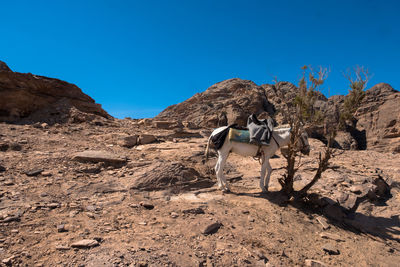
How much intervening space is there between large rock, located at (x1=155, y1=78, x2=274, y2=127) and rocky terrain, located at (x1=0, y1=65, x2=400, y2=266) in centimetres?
1311

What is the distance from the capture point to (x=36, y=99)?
13945 millimetres

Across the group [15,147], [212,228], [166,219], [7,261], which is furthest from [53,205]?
[15,147]

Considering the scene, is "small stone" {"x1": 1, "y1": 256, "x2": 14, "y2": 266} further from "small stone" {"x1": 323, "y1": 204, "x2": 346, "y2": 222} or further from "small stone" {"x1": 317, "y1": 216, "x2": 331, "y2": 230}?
"small stone" {"x1": 323, "y1": 204, "x2": 346, "y2": 222}

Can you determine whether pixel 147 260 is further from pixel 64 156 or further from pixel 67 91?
pixel 67 91

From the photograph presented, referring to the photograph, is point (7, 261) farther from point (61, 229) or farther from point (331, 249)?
point (331, 249)

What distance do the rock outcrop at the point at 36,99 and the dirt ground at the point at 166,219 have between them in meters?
5.86

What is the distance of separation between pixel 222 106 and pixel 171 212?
67.9ft

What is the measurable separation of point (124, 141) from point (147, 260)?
24.1ft

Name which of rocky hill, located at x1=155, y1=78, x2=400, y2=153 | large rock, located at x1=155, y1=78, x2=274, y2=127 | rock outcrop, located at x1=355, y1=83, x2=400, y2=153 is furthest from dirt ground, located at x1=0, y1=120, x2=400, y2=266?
rock outcrop, located at x1=355, y1=83, x2=400, y2=153

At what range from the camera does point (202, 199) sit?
19.3 feet

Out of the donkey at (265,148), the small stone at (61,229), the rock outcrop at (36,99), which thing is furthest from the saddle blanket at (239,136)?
the rock outcrop at (36,99)

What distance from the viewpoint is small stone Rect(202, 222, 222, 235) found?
421 cm

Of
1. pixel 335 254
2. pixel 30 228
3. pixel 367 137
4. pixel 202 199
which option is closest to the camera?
pixel 30 228

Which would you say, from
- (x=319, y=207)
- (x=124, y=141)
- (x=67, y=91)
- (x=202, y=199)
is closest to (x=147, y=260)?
(x=202, y=199)
